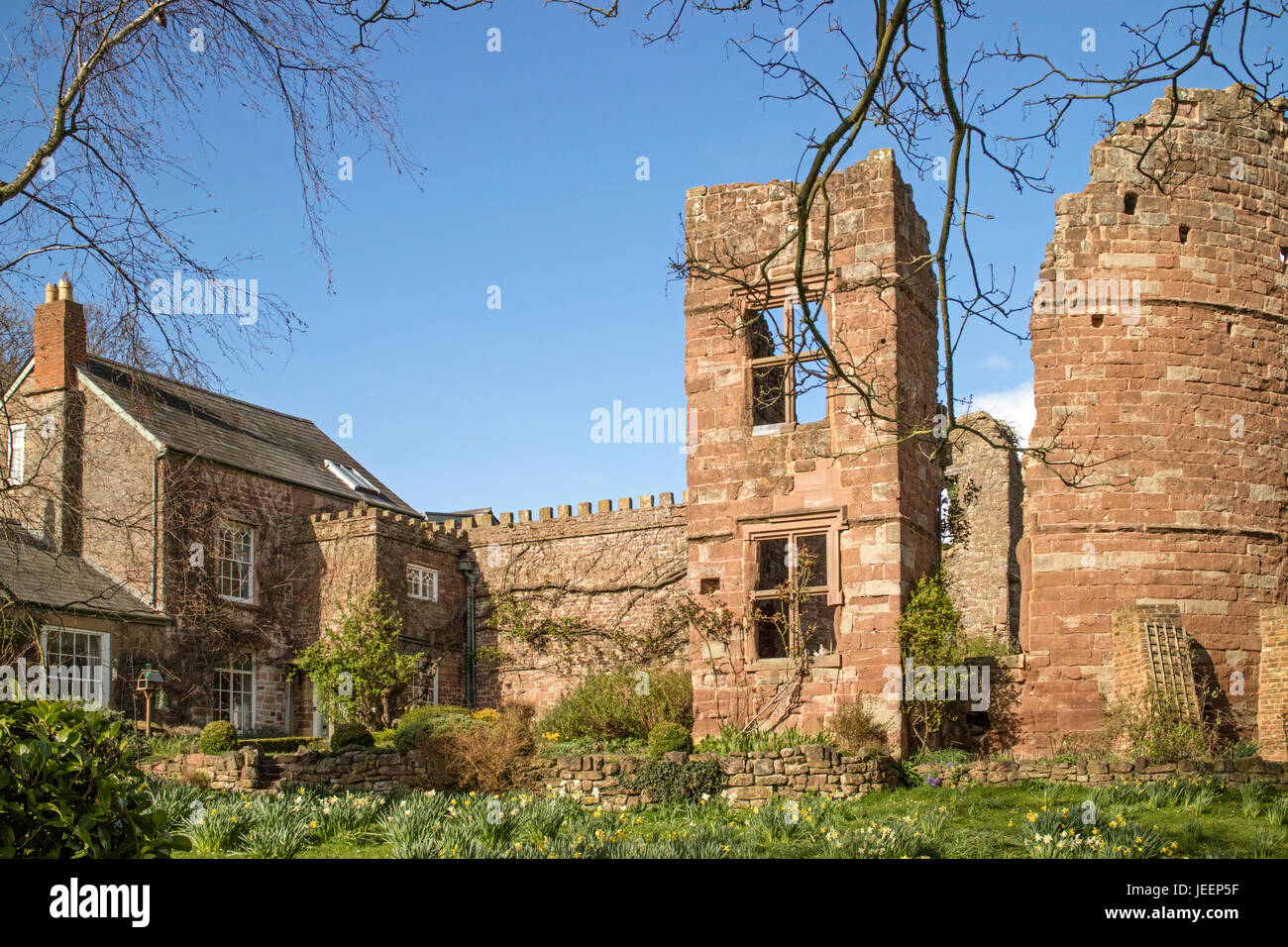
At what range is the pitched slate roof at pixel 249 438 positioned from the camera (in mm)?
25766

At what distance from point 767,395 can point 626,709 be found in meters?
5.57

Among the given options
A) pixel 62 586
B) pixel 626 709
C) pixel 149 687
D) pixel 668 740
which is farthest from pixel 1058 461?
pixel 62 586

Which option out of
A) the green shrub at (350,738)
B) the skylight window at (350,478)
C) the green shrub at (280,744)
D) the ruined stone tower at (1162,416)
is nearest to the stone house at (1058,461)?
the ruined stone tower at (1162,416)

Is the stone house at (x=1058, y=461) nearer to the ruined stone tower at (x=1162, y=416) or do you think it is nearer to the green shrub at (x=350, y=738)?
the ruined stone tower at (x=1162, y=416)

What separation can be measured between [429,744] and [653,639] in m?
9.44

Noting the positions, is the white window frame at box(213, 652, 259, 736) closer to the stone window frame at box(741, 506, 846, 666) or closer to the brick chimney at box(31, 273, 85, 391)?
the brick chimney at box(31, 273, 85, 391)

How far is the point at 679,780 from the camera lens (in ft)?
49.7

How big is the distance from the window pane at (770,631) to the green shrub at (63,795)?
1108 cm

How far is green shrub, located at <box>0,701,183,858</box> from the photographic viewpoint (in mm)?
6562

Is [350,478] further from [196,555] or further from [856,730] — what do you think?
[856,730]
